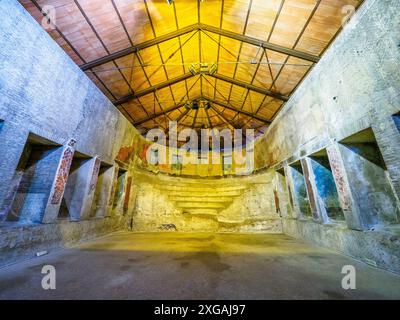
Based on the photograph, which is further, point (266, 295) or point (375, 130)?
point (375, 130)

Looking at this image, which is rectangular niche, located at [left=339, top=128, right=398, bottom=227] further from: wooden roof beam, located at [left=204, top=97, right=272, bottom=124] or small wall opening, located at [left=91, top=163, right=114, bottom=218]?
small wall opening, located at [left=91, top=163, right=114, bottom=218]

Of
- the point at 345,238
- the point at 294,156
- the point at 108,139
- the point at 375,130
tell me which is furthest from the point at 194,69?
the point at 345,238

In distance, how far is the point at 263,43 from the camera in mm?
6508

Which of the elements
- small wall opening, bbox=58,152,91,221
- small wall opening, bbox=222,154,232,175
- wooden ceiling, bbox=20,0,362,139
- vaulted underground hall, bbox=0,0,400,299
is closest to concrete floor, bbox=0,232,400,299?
vaulted underground hall, bbox=0,0,400,299

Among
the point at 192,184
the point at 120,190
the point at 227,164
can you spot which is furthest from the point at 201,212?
the point at 227,164

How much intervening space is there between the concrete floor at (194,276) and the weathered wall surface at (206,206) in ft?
11.9

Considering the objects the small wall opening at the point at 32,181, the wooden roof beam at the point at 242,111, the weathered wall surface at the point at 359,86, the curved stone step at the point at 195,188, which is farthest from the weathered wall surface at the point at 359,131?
the small wall opening at the point at 32,181

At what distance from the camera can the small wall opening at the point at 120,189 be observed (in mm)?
7949

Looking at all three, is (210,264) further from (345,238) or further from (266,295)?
(345,238)

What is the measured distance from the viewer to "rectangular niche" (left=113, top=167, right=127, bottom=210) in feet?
26.0

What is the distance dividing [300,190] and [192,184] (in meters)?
5.53

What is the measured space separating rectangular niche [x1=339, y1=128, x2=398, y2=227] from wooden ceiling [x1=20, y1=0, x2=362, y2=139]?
336 centimetres

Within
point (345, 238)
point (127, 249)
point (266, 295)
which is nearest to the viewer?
point (266, 295)

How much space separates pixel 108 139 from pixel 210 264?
5.93 metres
